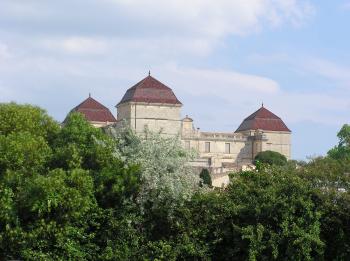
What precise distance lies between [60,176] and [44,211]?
2.66 feet

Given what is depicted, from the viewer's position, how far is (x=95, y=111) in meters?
80.6

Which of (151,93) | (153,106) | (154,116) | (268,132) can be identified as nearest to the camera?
(153,106)

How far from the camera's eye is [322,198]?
18.7m

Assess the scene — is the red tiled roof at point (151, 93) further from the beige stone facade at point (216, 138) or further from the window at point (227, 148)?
the window at point (227, 148)

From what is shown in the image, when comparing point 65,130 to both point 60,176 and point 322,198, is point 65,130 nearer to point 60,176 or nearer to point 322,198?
point 60,176

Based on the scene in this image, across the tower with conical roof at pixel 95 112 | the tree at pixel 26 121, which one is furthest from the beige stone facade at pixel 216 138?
the tree at pixel 26 121

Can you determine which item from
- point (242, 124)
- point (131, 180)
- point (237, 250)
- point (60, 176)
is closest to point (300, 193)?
point (237, 250)

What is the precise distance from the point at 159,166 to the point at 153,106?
181 ft

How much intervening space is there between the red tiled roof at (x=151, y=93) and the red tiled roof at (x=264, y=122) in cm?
1424

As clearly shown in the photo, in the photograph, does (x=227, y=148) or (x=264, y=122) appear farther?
(x=264, y=122)

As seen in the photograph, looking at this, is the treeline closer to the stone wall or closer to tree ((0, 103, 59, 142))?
tree ((0, 103, 59, 142))

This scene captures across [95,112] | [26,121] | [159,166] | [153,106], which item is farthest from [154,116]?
[159,166]

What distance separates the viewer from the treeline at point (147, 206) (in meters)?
18.0

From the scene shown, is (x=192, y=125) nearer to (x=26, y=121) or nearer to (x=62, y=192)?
(x=26, y=121)
